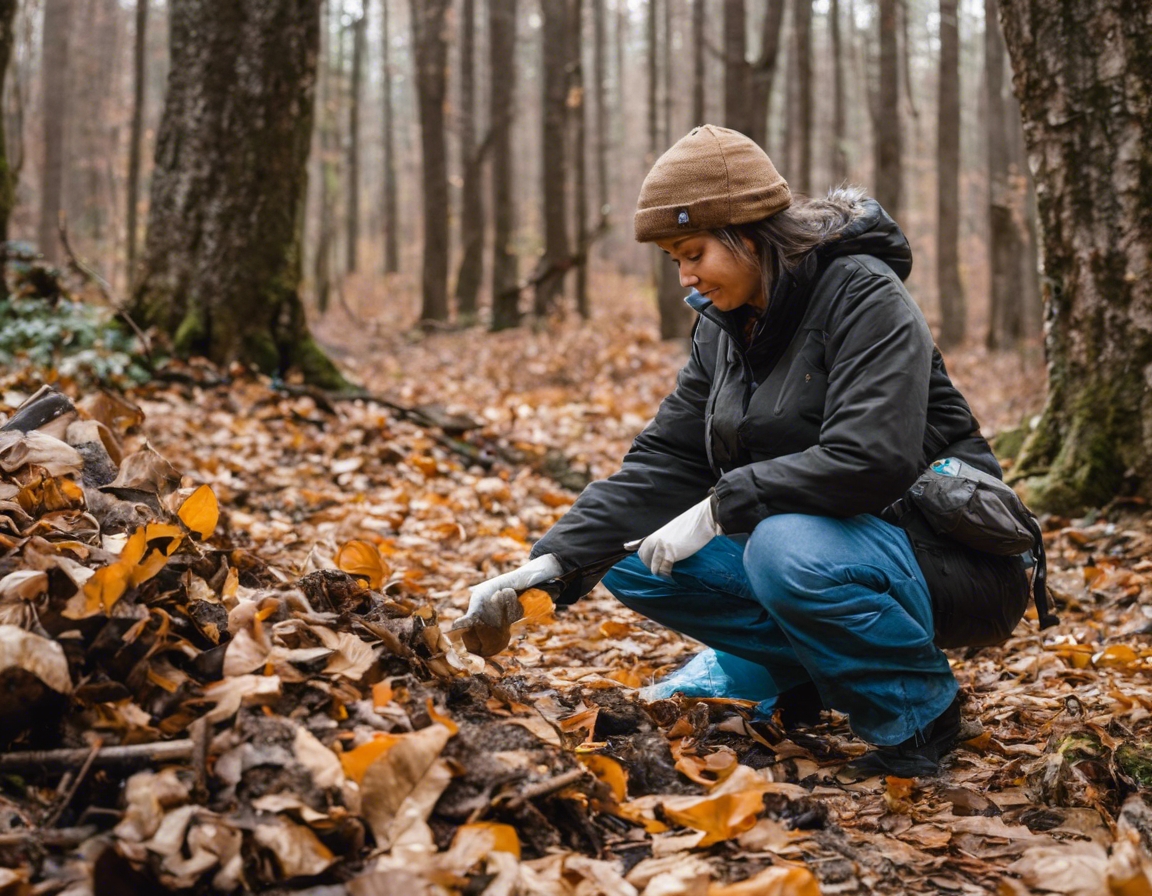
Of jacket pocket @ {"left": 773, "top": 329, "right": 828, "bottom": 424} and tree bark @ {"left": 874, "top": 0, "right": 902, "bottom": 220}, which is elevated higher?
tree bark @ {"left": 874, "top": 0, "right": 902, "bottom": 220}

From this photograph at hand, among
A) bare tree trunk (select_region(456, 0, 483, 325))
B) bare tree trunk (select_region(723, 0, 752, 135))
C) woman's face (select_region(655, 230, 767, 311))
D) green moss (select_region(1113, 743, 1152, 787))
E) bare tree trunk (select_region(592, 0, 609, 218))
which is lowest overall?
green moss (select_region(1113, 743, 1152, 787))

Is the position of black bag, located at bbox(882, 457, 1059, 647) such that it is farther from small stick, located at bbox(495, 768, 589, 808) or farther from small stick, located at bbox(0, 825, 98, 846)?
small stick, located at bbox(0, 825, 98, 846)

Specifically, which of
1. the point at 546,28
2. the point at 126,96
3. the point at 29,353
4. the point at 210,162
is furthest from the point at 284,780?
the point at 126,96

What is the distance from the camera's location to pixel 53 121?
53.2ft

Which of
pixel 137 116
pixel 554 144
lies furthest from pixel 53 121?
pixel 554 144

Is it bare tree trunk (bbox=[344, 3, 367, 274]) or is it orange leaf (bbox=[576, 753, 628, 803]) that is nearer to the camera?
orange leaf (bbox=[576, 753, 628, 803])

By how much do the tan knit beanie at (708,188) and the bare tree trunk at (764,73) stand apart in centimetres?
761

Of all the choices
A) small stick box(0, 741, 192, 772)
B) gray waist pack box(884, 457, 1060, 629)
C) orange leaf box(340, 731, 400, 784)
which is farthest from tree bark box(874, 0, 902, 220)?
small stick box(0, 741, 192, 772)

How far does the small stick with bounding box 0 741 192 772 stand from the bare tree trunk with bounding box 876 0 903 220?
11.5 m

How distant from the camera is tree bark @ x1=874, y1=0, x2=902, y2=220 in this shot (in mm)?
12250

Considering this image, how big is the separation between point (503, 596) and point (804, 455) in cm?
81

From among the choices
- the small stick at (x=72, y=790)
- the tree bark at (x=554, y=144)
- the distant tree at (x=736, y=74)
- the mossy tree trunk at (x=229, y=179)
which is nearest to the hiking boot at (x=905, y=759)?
the small stick at (x=72, y=790)

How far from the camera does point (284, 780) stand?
5.67 ft

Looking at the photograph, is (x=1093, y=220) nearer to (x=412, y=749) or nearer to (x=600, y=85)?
(x=412, y=749)
